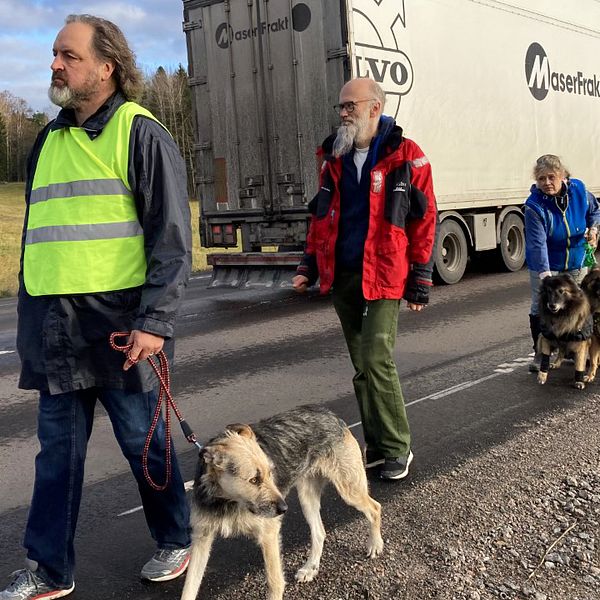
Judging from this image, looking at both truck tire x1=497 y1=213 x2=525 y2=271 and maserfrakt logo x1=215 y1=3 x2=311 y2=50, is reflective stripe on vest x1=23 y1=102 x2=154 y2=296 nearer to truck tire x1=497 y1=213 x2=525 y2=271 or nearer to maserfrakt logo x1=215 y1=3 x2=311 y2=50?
maserfrakt logo x1=215 y1=3 x2=311 y2=50

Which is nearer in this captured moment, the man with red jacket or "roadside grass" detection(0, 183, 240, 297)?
the man with red jacket

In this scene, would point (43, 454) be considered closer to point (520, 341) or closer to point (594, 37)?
point (520, 341)

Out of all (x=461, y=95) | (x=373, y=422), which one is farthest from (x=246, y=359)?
(x=461, y=95)

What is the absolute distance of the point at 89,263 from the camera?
300 centimetres

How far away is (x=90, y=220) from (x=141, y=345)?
1.75 ft

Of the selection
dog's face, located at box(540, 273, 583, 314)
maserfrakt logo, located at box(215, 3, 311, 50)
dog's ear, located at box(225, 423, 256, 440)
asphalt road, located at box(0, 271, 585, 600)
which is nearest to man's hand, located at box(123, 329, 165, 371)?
dog's ear, located at box(225, 423, 256, 440)

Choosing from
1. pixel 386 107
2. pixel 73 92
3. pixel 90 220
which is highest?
pixel 386 107

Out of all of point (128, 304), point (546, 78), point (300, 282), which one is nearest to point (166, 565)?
point (128, 304)

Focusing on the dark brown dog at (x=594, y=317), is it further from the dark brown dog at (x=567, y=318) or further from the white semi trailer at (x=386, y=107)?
the white semi trailer at (x=386, y=107)

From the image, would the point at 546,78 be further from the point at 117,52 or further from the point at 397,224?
the point at 117,52

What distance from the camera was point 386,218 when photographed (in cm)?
424

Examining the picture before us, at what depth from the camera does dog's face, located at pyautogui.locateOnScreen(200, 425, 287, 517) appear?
2879 millimetres

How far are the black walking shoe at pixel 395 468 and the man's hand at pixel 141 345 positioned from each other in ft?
6.25

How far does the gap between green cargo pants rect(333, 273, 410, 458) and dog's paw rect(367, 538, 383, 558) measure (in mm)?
991
